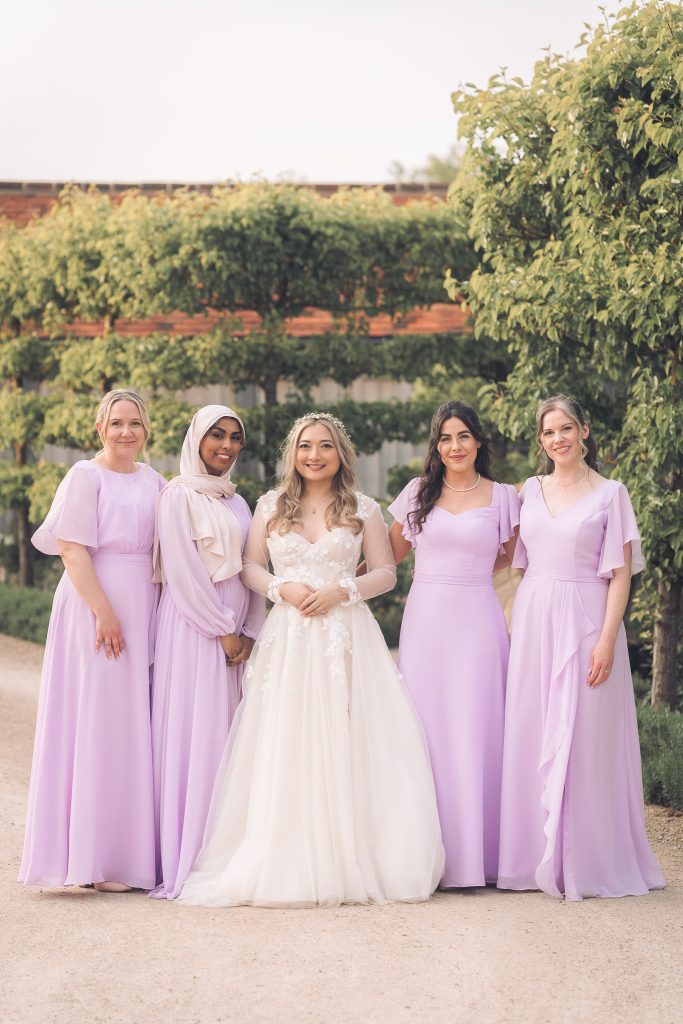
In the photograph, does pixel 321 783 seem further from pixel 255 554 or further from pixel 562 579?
pixel 562 579

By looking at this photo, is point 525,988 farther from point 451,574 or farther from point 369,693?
point 451,574

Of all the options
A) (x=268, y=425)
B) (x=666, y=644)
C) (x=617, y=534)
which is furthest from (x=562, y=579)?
(x=268, y=425)

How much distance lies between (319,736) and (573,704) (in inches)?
43.2

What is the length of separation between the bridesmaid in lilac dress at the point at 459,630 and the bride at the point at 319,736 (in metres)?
0.18

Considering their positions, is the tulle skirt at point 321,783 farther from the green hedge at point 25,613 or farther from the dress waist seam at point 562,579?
the green hedge at point 25,613

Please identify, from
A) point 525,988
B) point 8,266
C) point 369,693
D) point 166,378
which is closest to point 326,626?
point 369,693

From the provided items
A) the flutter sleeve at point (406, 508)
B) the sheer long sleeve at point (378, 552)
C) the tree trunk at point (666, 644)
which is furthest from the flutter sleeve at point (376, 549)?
the tree trunk at point (666, 644)

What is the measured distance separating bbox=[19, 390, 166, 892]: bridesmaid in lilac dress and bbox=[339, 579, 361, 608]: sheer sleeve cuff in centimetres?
86

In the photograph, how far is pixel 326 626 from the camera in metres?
5.14

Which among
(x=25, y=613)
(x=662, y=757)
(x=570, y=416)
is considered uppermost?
(x=570, y=416)

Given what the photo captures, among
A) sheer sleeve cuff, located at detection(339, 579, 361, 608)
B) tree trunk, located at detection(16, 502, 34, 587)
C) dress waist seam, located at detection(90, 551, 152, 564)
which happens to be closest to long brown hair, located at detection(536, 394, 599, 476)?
sheer sleeve cuff, located at detection(339, 579, 361, 608)

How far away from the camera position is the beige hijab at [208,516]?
205 inches

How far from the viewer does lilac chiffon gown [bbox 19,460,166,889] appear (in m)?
5.06

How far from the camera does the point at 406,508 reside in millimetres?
5496
